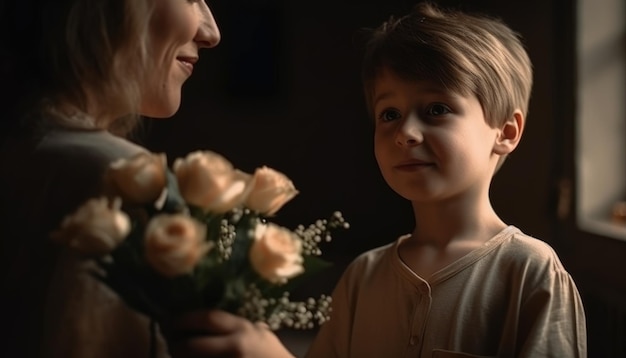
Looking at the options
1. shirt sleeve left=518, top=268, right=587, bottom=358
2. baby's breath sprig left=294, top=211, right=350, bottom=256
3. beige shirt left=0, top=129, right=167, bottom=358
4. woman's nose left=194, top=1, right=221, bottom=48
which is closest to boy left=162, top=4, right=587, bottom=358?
shirt sleeve left=518, top=268, right=587, bottom=358

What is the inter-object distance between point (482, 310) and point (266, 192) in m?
0.33

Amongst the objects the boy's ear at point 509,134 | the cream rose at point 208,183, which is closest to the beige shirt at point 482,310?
the boy's ear at point 509,134

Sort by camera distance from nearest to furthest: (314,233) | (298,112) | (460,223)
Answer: (314,233), (460,223), (298,112)

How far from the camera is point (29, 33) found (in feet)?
2.76

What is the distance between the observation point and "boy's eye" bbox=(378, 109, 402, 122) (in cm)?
97

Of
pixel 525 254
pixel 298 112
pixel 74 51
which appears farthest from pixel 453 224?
pixel 298 112

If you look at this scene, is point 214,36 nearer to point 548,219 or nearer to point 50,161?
point 50,161

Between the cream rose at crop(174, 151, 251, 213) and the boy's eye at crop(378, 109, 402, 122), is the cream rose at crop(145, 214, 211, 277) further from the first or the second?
the boy's eye at crop(378, 109, 402, 122)

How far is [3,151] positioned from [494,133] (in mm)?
643

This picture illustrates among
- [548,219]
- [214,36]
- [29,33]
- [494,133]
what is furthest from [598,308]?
[29,33]

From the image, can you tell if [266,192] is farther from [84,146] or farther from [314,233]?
[84,146]

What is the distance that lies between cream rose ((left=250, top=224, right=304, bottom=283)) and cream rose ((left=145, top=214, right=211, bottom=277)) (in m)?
0.07

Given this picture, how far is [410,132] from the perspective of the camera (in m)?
0.92

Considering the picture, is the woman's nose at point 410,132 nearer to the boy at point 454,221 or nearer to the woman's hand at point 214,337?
the boy at point 454,221
